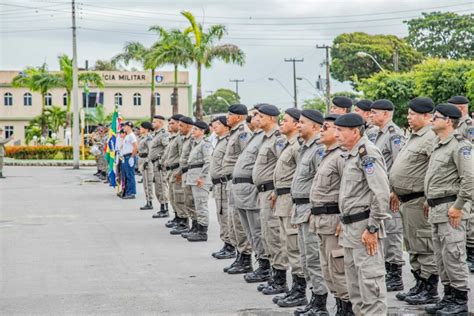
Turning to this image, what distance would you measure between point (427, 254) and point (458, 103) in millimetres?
2288

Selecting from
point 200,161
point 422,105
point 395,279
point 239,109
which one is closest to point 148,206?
point 200,161

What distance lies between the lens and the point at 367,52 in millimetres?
78750

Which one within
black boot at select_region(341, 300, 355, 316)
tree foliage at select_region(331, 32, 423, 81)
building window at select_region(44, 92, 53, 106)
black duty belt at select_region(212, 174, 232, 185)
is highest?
tree foliage at select_region(331, 32, 423, 81)

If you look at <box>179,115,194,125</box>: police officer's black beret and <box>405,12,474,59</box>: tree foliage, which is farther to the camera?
<box>405,12,474,59</box>: tree foliage

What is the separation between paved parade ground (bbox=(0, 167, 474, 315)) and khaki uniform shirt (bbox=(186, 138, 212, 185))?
1.00m

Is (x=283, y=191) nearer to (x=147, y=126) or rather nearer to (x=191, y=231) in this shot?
(x=191, y=231)

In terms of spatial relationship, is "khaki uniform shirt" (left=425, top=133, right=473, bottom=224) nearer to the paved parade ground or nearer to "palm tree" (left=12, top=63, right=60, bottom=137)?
the paved parade ground

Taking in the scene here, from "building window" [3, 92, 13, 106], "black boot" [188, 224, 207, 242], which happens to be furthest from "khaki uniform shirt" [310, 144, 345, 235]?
"building window" [3, 92, 13, 106]

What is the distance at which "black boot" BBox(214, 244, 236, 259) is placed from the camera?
11195 mm

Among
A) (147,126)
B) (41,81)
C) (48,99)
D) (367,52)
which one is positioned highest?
(367,52)

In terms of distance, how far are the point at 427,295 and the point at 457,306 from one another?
2.06 ft

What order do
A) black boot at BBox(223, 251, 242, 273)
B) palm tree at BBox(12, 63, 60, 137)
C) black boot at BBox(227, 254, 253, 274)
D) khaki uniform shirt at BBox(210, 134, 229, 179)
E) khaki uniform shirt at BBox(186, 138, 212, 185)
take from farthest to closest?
palm tree at BBox(12, 63, 60, 137) < khaki uniform shirt at BBox(186, 138, 212, 185) < khaki uniform shirt at BBox(210, 134, 229, 179) < black boot at BBox(223, 251, 242, 273) < black boot at BBox(227, 254, 253, 274)

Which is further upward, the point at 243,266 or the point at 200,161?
the point at 200,161

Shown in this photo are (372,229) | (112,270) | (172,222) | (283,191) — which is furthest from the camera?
(172,222)
